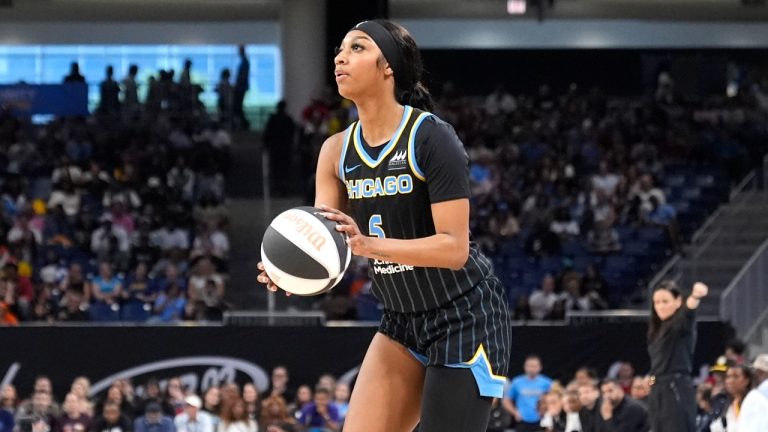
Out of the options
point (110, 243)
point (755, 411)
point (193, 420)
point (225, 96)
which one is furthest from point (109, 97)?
point (755, 411)

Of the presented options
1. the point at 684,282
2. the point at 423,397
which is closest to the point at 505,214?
the point at 684,282

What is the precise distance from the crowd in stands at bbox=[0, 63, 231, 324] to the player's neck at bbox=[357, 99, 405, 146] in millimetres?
12451

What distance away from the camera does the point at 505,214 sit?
19.7 meters

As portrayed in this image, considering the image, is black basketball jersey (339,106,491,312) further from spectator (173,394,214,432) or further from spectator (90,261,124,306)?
spectator (90,261,124,306)

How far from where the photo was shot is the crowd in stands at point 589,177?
18750 mm

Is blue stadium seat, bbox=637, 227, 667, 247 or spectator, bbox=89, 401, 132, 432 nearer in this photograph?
spectator, bbox=89, 401, 132, 432

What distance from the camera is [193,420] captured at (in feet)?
45.8

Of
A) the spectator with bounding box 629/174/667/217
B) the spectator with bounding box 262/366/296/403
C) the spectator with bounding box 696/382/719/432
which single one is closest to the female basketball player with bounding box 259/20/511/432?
the spectator with bounding box 696/382/719/432

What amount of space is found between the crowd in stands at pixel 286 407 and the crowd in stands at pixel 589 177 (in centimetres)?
282

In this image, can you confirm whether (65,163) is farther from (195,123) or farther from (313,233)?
(313,233)

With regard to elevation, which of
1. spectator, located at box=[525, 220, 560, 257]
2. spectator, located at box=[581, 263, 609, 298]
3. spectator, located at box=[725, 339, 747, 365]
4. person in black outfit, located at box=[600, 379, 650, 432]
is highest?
spectator, located at box=[525, 220, 560, 257]

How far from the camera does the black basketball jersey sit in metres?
4.82

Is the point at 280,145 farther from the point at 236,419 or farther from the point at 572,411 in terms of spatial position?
the point at 572,411

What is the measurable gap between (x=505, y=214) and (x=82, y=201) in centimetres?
610
